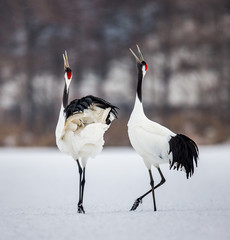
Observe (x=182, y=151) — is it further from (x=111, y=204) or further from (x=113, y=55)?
(x=113, y=55)

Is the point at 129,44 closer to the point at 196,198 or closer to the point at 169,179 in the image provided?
the point at 169,179

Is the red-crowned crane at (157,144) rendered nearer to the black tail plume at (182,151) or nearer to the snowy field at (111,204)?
the black tail plume at (182,151)

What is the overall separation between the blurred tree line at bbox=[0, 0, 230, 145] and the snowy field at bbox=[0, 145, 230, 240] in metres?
10.8

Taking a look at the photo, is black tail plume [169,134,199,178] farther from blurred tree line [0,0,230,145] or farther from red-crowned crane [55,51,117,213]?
blurred tree line [0,0,230,145]

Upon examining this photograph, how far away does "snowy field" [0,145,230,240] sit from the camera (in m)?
3.85

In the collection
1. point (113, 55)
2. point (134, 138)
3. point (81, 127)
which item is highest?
point (113, 55)

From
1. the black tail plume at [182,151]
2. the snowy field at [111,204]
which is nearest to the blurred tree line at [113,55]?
the snowy field at [111,204]

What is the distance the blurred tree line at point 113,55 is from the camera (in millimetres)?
20891

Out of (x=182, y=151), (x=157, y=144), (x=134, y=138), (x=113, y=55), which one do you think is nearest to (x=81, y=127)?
(x=134, y=138)

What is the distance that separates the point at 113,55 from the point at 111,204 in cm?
1761

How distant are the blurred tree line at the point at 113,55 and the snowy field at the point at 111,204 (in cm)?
1075

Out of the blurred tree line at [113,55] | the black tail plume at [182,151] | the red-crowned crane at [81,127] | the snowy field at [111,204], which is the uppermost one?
the blurred tree line at [113,55]

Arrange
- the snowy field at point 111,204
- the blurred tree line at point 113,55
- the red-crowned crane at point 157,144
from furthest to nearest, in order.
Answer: the blurred tree line at point 113,55 → the red-crowned crane at point 157,144 → the snowy field at point 111,204

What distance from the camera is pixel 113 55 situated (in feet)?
74.4
